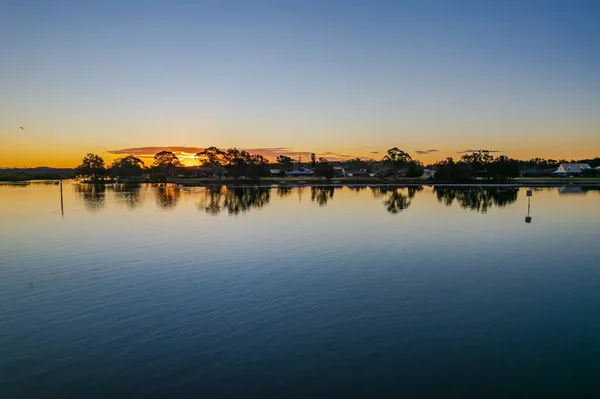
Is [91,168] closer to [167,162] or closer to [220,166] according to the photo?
[167,162]

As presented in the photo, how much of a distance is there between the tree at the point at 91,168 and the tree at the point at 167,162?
24890 millimetres

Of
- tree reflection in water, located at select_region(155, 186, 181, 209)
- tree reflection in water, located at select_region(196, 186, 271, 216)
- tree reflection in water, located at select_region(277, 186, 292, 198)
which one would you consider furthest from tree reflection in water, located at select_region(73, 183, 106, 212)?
tree reflection in water, located at select_region(277, 186, 292, 198)

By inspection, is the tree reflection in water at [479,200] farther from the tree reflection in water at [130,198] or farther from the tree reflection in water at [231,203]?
the tree reflection in water at [130,198]

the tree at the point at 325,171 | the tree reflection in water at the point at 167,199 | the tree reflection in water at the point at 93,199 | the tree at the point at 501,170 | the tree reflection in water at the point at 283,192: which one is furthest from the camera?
the tree at the point at 325,171

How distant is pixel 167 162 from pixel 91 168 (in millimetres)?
34921

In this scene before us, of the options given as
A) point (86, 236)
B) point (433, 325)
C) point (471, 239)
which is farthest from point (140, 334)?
point (471, 239)

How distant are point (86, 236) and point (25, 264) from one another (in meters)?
8.51

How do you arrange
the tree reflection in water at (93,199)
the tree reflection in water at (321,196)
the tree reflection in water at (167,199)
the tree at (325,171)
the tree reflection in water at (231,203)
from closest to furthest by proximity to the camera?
the tree reflection in water at (231,203) < the tree reflection in water at (93,199) < the tree reflection in water at (167,199) < the tree reflection in water at (321,196) < the tree at (325,171)

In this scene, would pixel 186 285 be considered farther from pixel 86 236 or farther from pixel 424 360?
pixel 86 236

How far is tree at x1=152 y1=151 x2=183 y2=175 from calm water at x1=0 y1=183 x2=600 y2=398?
170 metres

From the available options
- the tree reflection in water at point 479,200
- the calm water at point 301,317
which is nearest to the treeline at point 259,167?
the tree reflection in water at point 479,200

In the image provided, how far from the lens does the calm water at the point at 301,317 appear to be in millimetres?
Result: 8844

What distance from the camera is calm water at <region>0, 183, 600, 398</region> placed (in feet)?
29.0

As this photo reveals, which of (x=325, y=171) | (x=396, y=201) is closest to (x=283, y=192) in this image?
(x=396, y=201)
